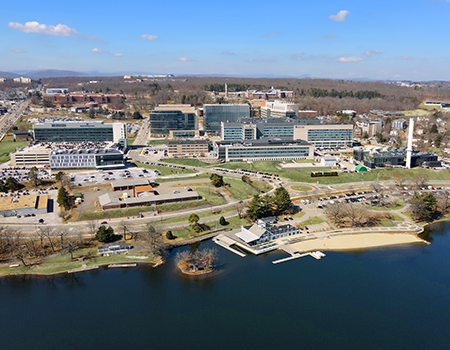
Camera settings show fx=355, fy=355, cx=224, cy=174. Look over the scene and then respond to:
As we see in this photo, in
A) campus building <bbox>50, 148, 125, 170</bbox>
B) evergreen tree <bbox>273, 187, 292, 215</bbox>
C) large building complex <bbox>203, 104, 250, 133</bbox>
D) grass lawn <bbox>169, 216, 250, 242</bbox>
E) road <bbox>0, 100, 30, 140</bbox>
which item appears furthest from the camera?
large building complex <bbox>203, 104, 250, 133</bbox>

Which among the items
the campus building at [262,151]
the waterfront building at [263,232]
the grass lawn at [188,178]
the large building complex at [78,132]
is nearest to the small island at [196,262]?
the waterfront building at [263,232]

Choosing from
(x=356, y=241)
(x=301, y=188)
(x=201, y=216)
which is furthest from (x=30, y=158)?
(x=356, y=241)

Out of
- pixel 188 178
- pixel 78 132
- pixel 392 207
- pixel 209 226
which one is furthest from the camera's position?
pixel 78 132

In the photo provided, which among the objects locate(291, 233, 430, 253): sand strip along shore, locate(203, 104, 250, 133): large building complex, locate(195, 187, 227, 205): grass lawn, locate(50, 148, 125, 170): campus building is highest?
locate(203, 104, 250, 133): large building complex

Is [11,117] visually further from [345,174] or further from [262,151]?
[345,174]

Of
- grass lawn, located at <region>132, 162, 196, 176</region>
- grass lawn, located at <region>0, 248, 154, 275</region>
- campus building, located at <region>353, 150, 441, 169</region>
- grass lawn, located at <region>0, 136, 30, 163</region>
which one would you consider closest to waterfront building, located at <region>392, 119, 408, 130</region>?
campus building, located at <region>353, 150, 441, 169</region>

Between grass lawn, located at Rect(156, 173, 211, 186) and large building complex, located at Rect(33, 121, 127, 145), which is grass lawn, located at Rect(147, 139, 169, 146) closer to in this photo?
large building complex, located at Rect(33, 121, 127, 145)
